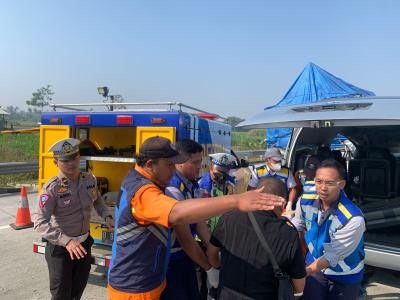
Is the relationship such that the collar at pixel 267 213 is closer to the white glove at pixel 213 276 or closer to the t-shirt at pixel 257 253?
the t-shirt at pixel 257 253

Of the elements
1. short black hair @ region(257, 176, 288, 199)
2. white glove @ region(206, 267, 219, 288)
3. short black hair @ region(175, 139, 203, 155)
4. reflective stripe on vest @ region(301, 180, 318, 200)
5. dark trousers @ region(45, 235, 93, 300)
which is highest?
short black hair @ region(175, 139, 203, 155)

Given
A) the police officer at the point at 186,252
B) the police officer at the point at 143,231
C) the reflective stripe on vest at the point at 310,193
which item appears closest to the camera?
the police officer at the point at 143,231

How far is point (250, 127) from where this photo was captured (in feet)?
14.9

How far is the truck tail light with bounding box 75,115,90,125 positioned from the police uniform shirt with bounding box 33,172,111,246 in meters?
1.21

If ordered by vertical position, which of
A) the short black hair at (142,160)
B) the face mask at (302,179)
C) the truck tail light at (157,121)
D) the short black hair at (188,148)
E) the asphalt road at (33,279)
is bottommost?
the asphalt road at (33,279)

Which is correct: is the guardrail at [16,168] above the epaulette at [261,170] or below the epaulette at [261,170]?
below

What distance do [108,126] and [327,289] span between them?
10.4ft

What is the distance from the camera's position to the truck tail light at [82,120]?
16.1 feet

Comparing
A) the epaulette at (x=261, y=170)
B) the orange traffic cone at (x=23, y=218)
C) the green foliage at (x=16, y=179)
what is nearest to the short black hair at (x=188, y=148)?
the epaulette at (x=261, y=170)

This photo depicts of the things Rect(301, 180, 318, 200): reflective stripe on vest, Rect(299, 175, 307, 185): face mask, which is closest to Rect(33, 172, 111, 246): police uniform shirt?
Rect(301, 180, 318, 200): reflective stripe on vest

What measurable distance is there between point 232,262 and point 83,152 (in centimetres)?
377

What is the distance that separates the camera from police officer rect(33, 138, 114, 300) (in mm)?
3453

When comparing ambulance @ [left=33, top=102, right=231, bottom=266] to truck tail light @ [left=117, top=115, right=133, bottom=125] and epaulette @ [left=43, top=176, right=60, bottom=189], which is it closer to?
truck tail light @ [left=117, top=115, right=133, bottom=125]

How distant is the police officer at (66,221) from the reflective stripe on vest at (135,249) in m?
1.15
